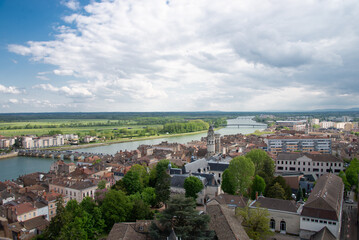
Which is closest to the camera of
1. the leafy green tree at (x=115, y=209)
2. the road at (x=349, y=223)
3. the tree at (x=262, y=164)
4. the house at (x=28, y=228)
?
the road at (x=349, y=223)

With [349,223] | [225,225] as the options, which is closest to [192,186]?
[225,225]

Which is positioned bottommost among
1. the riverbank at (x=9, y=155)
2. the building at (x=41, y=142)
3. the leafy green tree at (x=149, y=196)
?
the riverbank at (x=9, y=155)

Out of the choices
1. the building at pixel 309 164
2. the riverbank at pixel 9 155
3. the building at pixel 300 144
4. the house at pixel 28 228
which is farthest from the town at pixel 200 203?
the riverbank at pixel 9 155

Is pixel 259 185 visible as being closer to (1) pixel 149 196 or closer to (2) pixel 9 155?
(1) pixel 149 196

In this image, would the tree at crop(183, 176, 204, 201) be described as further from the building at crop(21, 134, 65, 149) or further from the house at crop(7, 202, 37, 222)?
the building at crop(21, 134, 65, 149)

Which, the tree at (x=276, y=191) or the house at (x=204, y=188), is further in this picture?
the house at (x=204, y=188)

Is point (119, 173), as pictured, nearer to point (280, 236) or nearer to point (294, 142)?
point (280, 236)

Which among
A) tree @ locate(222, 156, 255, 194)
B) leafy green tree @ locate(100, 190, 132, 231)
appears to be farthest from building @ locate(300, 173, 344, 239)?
leafy green tree @ locate(100, 190, 132, 231)

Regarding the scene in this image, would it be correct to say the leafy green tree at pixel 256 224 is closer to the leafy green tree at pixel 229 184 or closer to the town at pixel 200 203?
the town at pixel 200 203
